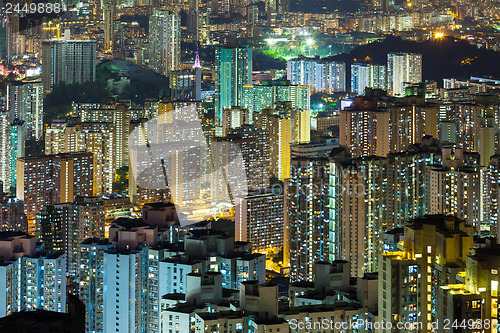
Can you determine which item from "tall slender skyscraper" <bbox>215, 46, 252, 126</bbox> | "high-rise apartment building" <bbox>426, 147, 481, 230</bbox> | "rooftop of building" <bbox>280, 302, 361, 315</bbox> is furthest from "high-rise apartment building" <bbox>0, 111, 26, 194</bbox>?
"rooftop of building" <bbox>280, 302, 361, 315</bbox>

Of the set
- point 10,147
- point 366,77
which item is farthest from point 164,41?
point 10,147

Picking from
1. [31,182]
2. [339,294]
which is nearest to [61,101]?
[31,182]

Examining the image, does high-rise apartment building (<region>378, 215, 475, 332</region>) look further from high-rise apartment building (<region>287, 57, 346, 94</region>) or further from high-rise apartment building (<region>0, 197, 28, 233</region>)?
high-rise apartment building (<region>287, 57, 346, 94</region>)

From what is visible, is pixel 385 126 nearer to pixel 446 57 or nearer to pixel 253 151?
pixel 253 151

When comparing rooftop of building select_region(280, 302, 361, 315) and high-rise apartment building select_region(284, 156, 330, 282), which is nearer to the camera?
rooftop of building select_region(280, 302, 361, 315)

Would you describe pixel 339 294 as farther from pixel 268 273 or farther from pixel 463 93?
pixel 463 93

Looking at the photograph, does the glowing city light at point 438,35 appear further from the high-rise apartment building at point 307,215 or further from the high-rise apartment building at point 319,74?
the high-rise apartment building at point 307,215
